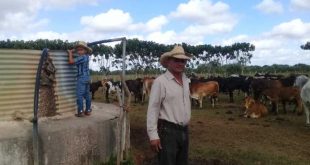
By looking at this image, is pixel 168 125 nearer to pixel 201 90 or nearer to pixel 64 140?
pixel 64 140

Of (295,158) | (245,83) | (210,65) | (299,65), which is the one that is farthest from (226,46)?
(295,158)

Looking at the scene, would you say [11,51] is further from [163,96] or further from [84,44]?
[163,96]

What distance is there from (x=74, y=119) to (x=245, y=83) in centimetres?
1890

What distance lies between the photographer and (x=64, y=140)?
6.89 metres

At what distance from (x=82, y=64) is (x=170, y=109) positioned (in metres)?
3.04

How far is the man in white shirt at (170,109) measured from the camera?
543 centimetres

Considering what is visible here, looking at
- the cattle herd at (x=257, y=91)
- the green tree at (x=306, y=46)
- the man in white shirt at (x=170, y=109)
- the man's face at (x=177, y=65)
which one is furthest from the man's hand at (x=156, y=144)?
the green tree at (x=306, y=46)

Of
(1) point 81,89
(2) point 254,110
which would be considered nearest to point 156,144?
(1) point 81,89

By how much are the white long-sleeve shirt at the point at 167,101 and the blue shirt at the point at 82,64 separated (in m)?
2.89

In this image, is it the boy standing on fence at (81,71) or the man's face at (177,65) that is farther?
the boy standing on fence at (81,71)

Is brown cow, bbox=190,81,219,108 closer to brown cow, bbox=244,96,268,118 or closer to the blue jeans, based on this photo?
brown cow, bbox=244,96,268,118

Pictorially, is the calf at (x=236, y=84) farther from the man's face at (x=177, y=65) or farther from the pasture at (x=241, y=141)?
the man's face at (x=177, y=65)

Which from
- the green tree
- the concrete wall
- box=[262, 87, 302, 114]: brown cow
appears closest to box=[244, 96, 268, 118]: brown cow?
box=[262, 87, 302, 114]: brown cow

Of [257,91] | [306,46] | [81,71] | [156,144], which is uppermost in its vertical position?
[306,46]
